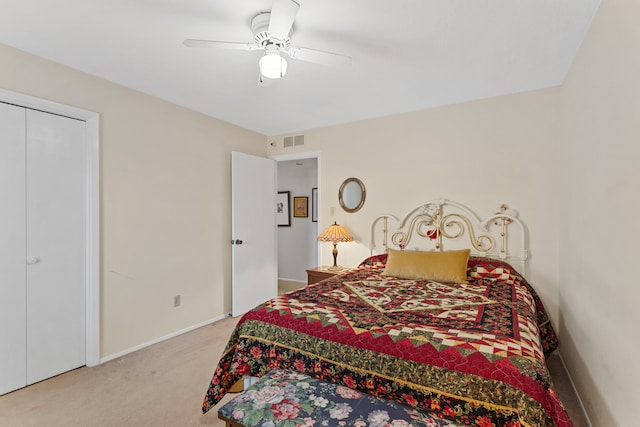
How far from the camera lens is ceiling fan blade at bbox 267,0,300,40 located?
5.21ft

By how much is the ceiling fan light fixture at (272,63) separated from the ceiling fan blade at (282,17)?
0.37 ft

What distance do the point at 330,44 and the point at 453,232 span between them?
2175 millimetres

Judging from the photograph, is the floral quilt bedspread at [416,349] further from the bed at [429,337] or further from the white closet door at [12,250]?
the white closet door at [12,250]

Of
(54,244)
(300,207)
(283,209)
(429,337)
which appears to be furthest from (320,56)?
(283,209)

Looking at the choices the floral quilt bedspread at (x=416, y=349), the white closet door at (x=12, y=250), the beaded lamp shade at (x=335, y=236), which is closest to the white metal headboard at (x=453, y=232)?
the beaded lamp shade at (x=335, y=236)

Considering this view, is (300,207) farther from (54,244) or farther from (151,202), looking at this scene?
(54,244)

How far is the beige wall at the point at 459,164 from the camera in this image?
2895 millimetres

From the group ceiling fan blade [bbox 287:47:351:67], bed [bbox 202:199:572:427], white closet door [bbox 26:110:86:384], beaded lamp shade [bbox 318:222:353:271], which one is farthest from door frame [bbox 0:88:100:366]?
beaded lamp shade [bbox 318:222:353:271]

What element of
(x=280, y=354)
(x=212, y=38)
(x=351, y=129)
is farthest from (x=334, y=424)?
(x=351, y=129)

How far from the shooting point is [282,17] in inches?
65.9

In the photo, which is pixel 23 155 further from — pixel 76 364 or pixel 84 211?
pixel 76 364

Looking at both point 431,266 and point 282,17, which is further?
point 431,266

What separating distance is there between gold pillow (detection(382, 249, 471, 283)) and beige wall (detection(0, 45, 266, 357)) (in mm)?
2050

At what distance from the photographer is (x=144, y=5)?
179cm
